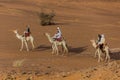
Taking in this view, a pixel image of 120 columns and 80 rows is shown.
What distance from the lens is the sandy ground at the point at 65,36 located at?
17.7m

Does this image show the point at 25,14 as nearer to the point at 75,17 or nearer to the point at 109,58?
the point at 75,17

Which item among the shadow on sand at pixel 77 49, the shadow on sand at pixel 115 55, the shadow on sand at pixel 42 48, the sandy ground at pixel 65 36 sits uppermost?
the sandy ground at pixel 65 36

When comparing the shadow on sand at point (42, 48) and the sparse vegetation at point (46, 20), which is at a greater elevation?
the sparse vegetation at point (46, 20)

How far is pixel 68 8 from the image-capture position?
5603cm

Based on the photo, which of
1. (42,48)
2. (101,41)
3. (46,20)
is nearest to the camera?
(101,41)

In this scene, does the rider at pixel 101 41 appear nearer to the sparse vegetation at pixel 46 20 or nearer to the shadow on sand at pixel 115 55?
the shadow on sand at pixel 115 55

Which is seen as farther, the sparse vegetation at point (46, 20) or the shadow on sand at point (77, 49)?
the sparse vegetation at point (46, 20)

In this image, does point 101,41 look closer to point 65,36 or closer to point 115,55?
point 115,55

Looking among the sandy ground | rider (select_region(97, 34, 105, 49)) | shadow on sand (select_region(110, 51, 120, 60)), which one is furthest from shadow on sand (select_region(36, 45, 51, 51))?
rider (select_region(97, 34, 105, 49))

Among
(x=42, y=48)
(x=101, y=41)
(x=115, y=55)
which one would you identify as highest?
(x=101, y=41)

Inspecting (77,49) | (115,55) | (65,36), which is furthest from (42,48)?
(115,55)

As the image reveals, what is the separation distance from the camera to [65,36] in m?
36.3

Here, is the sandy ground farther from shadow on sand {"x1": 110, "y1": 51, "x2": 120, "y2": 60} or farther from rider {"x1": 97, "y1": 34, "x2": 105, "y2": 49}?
rider {"x1": 97, "y1": 34, "x2": 105, "y2": 49}

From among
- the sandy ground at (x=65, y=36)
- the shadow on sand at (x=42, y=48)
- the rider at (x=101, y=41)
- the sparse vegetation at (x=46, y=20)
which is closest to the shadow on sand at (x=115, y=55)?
the sandy ground at (x=65, y=36)
